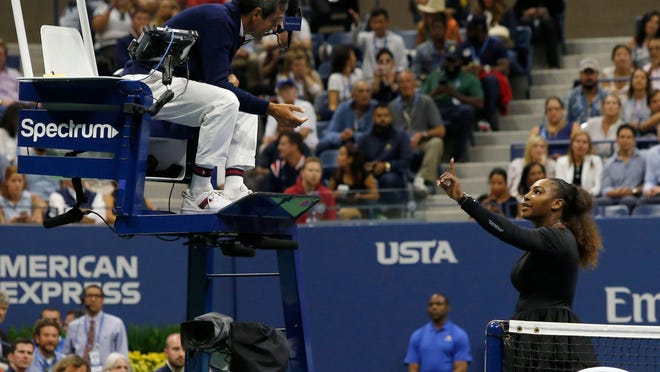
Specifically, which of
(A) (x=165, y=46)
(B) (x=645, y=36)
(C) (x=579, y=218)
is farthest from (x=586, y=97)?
(A) (x=165, y=46)

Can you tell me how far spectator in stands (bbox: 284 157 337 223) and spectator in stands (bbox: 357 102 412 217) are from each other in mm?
617

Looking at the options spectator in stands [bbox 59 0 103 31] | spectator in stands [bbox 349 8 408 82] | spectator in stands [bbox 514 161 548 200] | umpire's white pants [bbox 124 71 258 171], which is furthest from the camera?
spectator in stands [bbox 59 0 103 31]

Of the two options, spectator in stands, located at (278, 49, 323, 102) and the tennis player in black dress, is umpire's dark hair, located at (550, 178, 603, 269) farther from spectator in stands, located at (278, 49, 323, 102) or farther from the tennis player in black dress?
spectator in stands, located at (278, 49, 323, 102)

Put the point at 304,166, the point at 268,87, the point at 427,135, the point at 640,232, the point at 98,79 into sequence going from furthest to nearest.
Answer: the point at 268,87 < the point at 427,135 < the point at 304,166 < the point at 640,232 < the point at 98,79

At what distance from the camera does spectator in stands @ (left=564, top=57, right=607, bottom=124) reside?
47.5 feet

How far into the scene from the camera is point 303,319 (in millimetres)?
7723

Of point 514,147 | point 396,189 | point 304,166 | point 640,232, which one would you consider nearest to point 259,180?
point 304,166

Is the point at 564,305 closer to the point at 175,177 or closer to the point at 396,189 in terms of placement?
the point at 175,177

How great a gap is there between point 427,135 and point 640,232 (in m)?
2.80

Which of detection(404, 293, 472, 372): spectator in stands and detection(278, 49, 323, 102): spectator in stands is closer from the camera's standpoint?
detection(404, 293, 472, 372): spectator in stands

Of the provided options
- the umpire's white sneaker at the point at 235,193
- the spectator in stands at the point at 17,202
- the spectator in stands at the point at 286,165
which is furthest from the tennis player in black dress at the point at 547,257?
the spectator in stands at the point at 17,202

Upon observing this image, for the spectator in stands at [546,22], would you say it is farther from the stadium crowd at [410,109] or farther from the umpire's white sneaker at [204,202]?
the umpire's white sneaker at [204,202]

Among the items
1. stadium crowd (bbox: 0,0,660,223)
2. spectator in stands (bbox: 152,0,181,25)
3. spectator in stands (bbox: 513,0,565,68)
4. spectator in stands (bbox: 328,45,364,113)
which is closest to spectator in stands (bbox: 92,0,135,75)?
stadium crowd (bbox: 0,0,660,223)

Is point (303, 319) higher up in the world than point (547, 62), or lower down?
lower down
